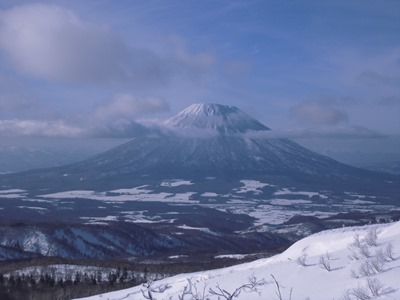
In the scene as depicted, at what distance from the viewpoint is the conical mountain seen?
5935 inches

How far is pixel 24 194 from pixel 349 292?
119972 mm

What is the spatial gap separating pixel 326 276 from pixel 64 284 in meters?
20.3

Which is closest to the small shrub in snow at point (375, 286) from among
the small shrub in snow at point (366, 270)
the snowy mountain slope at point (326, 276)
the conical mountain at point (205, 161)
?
the snowy mountain slope at point (326, 276)

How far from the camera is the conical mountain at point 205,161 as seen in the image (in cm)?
15075

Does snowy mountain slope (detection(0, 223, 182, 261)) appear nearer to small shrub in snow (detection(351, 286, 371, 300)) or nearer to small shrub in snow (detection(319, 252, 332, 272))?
small shrub in snow (detection(319, 252, 332, 272))

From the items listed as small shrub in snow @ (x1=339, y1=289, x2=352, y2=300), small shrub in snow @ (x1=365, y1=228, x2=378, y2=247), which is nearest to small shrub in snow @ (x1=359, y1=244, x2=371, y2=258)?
small shrub in snow @ (x1=365, y1=228, x2=378, y2=247)

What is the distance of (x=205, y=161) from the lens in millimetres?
167375

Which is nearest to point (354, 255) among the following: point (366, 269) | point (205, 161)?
point (366, 269)

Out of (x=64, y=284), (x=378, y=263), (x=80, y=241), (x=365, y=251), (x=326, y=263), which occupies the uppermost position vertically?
(x=365, y=251)

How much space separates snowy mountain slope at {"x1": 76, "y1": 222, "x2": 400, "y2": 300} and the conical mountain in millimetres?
120217

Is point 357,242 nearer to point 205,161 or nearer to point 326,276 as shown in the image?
point 326,276

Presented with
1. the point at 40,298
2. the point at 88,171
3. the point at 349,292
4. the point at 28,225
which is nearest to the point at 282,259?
the point at 349,292

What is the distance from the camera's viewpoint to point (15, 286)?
1289 inches

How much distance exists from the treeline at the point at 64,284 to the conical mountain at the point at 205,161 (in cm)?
10488
